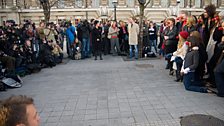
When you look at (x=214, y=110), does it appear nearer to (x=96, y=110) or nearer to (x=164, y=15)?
(x=96, y=110)

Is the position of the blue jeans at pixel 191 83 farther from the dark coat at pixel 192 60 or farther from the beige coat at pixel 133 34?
the beige coat at pixel 133 34

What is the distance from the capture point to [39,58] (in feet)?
41.1

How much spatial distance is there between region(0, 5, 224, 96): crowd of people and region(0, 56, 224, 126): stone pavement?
609 millimetres

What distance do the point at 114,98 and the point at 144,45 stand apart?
8.93 metres

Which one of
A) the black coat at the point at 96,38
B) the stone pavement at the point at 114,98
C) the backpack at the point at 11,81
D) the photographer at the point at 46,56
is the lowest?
the stone pavement at the point at 114,98

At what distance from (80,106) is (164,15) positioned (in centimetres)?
3676

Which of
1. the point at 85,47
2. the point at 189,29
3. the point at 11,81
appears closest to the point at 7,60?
the point at 11,81

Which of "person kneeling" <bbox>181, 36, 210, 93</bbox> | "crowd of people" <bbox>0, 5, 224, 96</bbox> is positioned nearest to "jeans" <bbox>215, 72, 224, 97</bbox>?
"crowd of people" <bbox>0, 5, 224, 96</bbox>

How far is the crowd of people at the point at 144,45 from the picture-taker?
8.02 metres

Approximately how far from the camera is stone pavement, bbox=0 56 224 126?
234 inches

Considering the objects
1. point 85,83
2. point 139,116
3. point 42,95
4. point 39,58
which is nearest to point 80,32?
point 39,58

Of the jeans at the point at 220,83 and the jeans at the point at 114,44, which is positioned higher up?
the jeans at the point at 114,44

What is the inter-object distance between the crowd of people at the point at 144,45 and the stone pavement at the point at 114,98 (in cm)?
61

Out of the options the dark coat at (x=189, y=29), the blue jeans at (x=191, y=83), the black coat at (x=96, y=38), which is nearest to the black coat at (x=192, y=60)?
the blue jeans at (x=191, y=83)
